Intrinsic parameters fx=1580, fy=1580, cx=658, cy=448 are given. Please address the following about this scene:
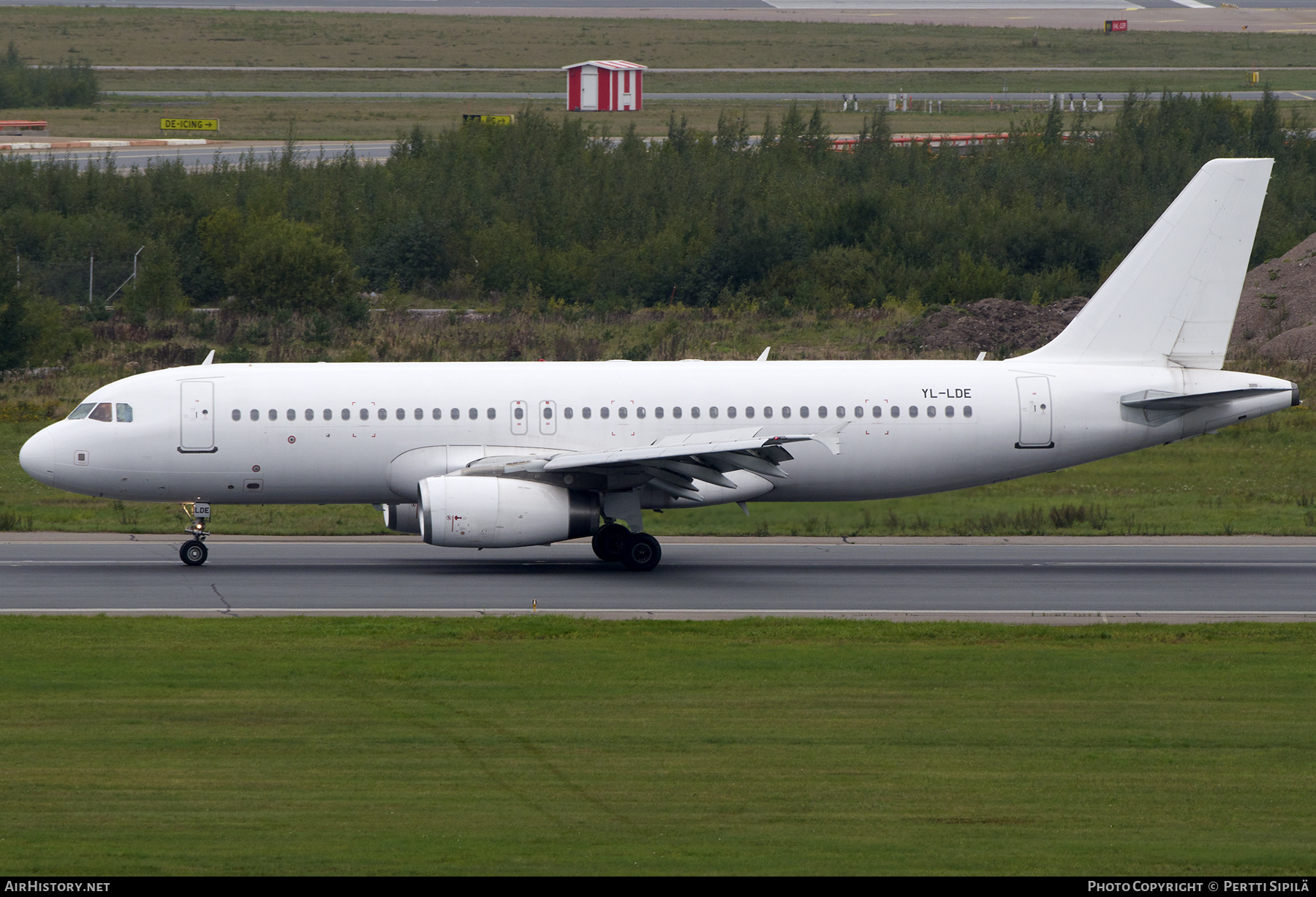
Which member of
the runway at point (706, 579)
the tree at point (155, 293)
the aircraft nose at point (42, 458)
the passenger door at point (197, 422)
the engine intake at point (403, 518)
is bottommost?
the runway at point (706, 579)

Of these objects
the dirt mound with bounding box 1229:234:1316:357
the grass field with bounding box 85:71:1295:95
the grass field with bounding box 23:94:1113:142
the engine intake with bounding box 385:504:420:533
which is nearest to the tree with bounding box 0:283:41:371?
the engine intake with bounding box 385:504:420:533

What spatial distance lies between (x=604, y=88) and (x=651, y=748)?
324 feet

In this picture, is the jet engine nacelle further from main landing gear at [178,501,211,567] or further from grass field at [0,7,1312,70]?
grass field at [0,7,1312,70]

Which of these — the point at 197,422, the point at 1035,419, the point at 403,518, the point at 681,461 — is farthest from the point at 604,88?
the point at 681,461

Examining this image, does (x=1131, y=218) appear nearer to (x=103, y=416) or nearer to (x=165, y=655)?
(x=103, y=416)

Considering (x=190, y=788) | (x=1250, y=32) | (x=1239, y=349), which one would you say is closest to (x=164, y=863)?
(x=190, y=788)

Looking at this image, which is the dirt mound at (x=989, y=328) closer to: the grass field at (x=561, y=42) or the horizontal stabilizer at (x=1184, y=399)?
the horizontal stabilizer at (x=1184, y=399)

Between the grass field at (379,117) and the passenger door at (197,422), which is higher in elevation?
the grass field at (379,117)

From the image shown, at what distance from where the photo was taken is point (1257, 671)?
18766 millimetres

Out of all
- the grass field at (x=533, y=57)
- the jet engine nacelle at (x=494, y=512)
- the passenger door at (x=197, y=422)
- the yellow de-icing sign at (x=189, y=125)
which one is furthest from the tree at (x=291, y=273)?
the yellow de-icing sign at (x=189, y=125)

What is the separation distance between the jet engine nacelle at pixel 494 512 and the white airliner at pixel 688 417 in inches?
18.8

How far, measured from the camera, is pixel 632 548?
2797cm

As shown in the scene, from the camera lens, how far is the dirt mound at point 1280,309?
52.5 meters

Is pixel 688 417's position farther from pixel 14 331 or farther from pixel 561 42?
pixel 561 42
